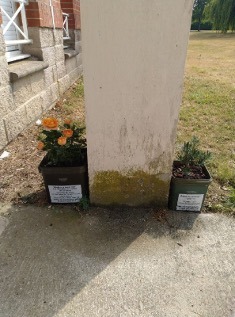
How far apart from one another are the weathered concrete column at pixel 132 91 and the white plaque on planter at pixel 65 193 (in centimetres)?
14

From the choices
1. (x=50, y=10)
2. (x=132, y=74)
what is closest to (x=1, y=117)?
(x=132, y=74)

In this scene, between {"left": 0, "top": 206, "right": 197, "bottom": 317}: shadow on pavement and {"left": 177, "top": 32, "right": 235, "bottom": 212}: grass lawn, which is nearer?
{"left": 0, "top": 206, "right": 197, "bottom": 317}: shadow on pavement

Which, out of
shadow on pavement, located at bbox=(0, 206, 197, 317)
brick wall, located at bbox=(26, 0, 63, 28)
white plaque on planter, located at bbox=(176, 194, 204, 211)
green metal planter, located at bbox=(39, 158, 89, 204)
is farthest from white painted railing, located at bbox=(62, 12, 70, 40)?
white plaque on planter, located at bbox=(176, 194, 204, 211)

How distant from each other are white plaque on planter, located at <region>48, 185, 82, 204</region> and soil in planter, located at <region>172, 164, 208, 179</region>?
918mm

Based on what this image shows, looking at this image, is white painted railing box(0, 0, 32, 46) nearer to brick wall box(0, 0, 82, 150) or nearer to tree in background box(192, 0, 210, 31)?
brick wall box(0, 0, 82, 150)

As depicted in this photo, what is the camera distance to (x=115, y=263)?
2029 millimetres

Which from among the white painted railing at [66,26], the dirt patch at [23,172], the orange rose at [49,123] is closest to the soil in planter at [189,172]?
the orange rose at [49,123]

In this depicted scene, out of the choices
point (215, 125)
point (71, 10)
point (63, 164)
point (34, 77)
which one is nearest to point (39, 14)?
point (34, 77)

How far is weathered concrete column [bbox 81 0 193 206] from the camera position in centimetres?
182

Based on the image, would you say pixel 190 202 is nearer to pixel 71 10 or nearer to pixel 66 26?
pixel 66 26

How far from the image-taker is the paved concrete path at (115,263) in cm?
175

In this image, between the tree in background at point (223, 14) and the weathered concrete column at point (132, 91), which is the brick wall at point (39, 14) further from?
the tree in background at point (223, 14)

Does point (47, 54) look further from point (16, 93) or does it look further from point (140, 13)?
point (140, 13)

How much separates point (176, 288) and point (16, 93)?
3077 millimetres
